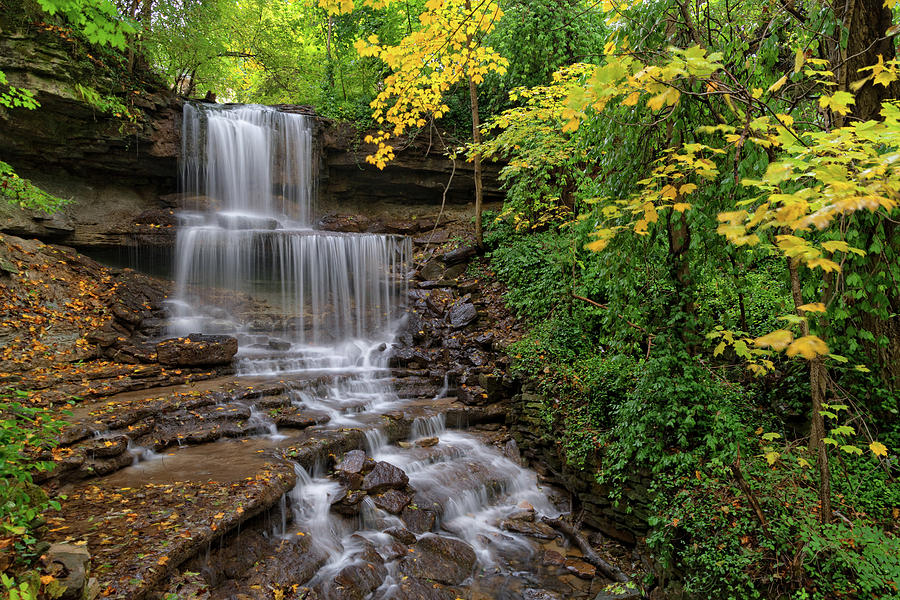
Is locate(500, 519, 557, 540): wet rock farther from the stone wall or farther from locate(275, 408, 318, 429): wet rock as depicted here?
locate(275, 408, 318, 429): wet rock

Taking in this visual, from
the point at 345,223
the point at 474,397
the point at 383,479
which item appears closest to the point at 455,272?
the point at 345,223

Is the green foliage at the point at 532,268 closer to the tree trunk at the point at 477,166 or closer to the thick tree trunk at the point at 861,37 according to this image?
the tree trunk at the point at 477,166

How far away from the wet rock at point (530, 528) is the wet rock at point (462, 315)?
199 inches

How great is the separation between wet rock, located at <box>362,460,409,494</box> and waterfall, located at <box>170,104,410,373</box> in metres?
4.62

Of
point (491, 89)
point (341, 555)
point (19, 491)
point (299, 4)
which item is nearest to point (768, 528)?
point (341, 555)

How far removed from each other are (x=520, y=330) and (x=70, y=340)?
856 centimetres

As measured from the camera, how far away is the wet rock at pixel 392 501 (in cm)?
519

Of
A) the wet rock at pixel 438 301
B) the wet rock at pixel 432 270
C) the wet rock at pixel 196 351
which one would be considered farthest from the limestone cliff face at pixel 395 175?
the wet rock at pixel 196 351

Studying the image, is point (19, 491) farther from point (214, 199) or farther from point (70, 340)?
point (214, 199)

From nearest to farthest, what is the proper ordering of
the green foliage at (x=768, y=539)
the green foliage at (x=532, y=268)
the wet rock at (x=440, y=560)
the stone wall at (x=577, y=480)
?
the green foliage at (x=768, y=539) < the wet rock at (x=440, y=560) < the stone wall at (x=577, y=480) < the green foliage at (x=532, y=268)

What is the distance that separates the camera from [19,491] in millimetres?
2777

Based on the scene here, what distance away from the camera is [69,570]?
2605mm

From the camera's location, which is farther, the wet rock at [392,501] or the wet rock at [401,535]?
the wet rock at [392,501]

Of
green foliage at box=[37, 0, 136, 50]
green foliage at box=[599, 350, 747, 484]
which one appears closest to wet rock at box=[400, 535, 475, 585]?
green foliage at box=[599, 350, 747, 484]
